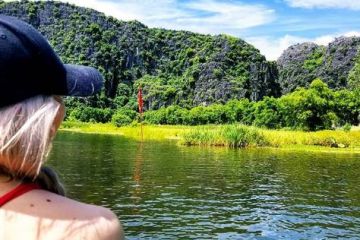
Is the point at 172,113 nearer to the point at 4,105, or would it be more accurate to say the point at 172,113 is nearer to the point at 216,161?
the point at 216,161

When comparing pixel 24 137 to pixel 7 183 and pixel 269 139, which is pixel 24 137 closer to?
pixel 7 183

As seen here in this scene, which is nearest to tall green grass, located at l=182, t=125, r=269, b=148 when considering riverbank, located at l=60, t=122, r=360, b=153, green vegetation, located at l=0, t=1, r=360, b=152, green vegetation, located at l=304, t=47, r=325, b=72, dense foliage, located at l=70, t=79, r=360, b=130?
riverbank, located at l=60, t=122, r=360, b=153

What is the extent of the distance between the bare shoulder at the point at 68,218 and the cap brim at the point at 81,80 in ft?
0.91

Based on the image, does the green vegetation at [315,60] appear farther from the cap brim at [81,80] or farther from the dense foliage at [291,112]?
the cap brim at [81,80]

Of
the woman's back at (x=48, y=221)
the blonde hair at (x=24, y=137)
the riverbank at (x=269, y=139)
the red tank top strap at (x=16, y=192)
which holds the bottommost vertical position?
the riverbank at (x=269, y=139)

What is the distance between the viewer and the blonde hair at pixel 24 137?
1188 mm

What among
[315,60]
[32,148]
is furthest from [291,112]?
[315,60]

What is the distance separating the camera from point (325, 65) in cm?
14788

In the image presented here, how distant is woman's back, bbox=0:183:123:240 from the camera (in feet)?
3.70

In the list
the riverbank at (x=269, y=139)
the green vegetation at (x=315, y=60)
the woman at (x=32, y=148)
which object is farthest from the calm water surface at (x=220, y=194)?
the green vegetation at (x=315, y=60)

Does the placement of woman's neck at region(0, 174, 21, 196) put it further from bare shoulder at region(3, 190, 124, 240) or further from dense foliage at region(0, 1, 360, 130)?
dense foliage at region(0, 1, 360, 130)

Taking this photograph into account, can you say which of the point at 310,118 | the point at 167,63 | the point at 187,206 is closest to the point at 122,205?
the point at 187,206

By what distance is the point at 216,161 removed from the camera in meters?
27.2

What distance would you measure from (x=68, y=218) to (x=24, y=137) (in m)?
0.20
